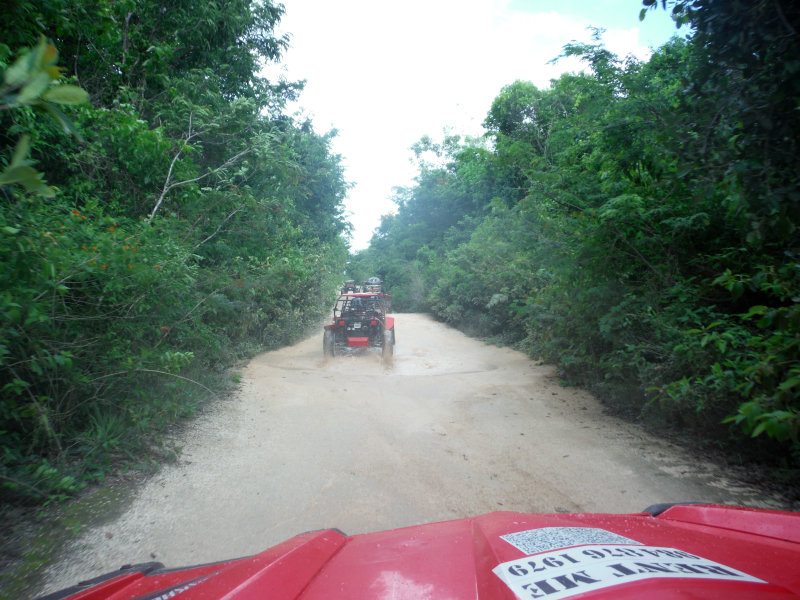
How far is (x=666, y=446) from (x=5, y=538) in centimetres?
618

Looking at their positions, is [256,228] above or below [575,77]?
below

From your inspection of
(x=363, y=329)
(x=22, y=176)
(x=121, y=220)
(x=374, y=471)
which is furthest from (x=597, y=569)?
(x=363, y=329)

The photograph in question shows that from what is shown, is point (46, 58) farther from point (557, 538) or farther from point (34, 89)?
point (557, 538)

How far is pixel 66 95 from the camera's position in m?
1.25

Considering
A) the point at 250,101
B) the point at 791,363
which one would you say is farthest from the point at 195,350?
the point at 791,363

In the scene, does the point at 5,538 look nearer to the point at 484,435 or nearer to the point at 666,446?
the point at 484,435

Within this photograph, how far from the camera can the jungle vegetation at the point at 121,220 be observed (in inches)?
141

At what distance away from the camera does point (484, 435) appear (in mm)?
6277

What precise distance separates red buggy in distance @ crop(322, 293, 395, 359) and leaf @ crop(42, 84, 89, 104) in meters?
11.3

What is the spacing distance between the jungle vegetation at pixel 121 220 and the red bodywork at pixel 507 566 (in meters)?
1.47

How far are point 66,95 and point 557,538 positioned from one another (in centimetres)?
A: 212

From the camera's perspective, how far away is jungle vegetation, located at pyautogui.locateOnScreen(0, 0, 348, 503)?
3.57 meters

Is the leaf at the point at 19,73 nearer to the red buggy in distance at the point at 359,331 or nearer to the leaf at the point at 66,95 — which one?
the leaf at the point at 66,95

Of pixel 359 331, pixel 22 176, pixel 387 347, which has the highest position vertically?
pixel 22 176
